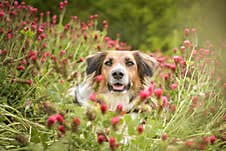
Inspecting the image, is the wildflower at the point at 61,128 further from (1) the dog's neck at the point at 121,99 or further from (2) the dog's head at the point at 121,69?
(1) the dog's neck at the point at 121,99

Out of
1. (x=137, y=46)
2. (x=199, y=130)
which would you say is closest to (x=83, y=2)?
(x=137, y=46)

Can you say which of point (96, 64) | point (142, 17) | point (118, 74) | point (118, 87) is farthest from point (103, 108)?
point (142, 17)

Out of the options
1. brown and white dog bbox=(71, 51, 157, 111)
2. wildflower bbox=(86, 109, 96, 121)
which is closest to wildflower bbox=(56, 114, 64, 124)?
wildflower bbox=(86, 109, 96, 121)

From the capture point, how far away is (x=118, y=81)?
4.28 meters

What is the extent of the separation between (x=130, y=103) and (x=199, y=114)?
1.35 m

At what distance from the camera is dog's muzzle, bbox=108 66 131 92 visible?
423cm

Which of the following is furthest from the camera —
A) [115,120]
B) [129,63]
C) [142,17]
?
[142,17]

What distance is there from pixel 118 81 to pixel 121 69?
0.13m

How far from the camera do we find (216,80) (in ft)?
13.4

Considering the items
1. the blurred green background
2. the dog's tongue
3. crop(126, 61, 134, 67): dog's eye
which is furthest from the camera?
the blurred green background

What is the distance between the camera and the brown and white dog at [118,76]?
14.2 ft

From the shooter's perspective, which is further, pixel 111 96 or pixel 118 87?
pixel 111 96

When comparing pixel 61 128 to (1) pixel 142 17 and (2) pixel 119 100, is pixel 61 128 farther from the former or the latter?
(1) pixel 142 17

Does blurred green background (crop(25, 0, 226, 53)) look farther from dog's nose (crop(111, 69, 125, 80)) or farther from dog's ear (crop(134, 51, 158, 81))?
dog's nose (crop(111, 69, 125, 80))
